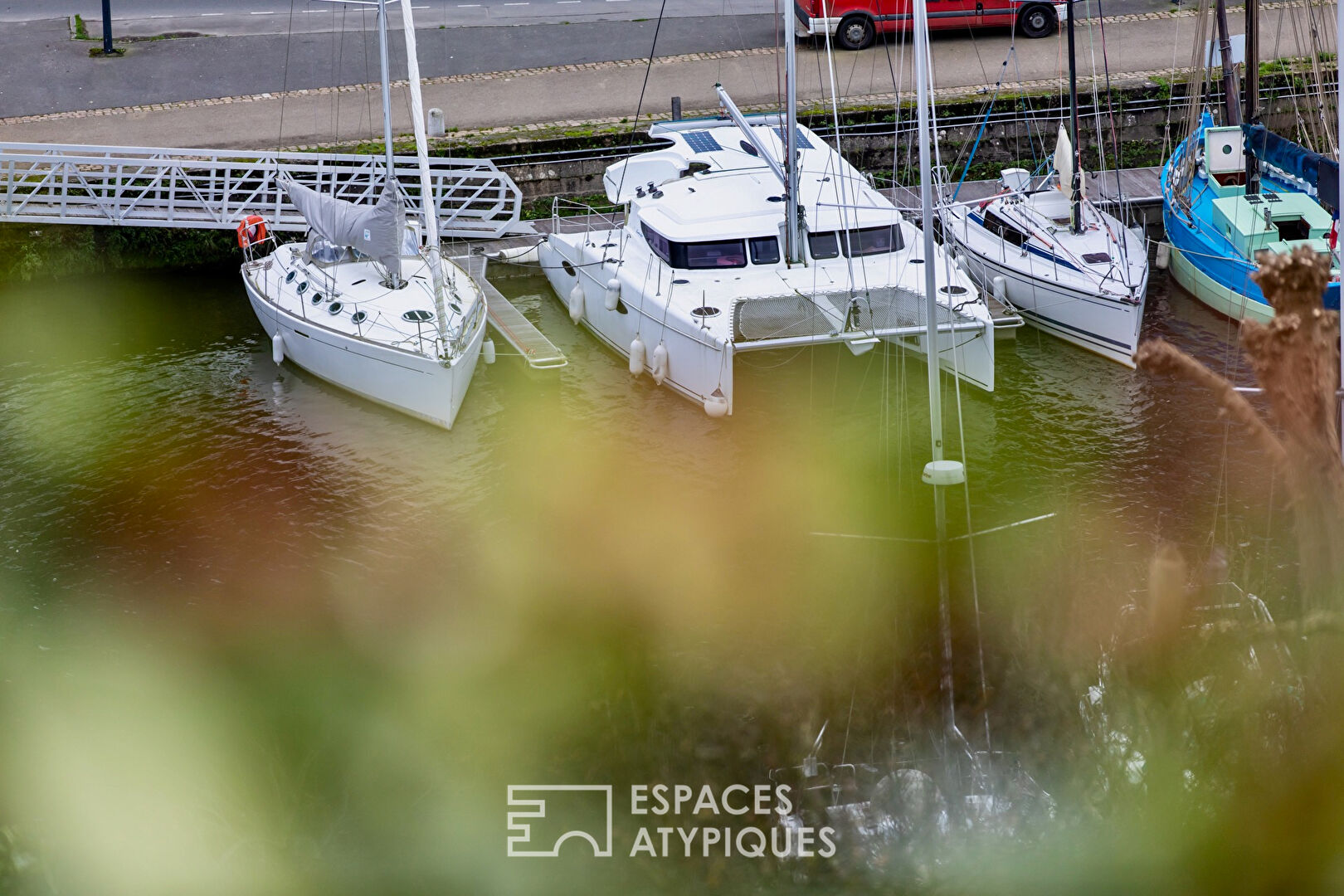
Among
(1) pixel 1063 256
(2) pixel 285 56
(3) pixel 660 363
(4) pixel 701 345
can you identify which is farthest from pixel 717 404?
(2) pixel 285 56

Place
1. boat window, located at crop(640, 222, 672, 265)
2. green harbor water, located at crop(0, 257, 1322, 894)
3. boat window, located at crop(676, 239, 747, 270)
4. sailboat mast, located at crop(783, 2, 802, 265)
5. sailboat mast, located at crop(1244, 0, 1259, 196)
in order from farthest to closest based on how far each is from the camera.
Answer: sailboat mast, located at crop(1244, 0, 1259, 196) < boat window, located at crop(640, 222, 672, 265) < boat window, located at crop(676, 239, 747, 270) < sailboat mast, located at crop(783, 2, 802, 265) < green harbor water, located at crop(0, 257, 1322, 894)

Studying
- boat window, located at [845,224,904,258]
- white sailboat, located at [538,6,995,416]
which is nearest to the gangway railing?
white sailboat, located at [538,6,995,416]

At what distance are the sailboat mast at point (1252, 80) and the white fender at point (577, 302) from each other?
444 inches

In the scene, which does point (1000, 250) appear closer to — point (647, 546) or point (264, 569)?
point (647, 546)

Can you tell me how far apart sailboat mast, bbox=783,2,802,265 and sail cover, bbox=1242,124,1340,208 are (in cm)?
750

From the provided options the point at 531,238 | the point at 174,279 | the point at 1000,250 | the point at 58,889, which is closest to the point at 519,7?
the point at 531,238

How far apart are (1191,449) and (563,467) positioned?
837 centimetres

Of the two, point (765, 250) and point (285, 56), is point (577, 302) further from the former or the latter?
point (285, 56)

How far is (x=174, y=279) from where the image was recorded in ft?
86.5

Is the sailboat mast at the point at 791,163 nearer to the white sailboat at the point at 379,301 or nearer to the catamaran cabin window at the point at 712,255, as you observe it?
the catamaran cabin window at the point at 712,255

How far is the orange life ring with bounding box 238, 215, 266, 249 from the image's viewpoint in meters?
24.0

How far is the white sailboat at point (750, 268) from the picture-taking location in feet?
67.7

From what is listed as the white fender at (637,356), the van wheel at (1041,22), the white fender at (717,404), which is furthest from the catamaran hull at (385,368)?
the van wheel at (1041,22)

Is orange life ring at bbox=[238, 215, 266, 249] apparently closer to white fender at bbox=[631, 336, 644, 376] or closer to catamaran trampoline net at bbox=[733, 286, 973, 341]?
white fender at bbox=[631, 336, 644, 376]
